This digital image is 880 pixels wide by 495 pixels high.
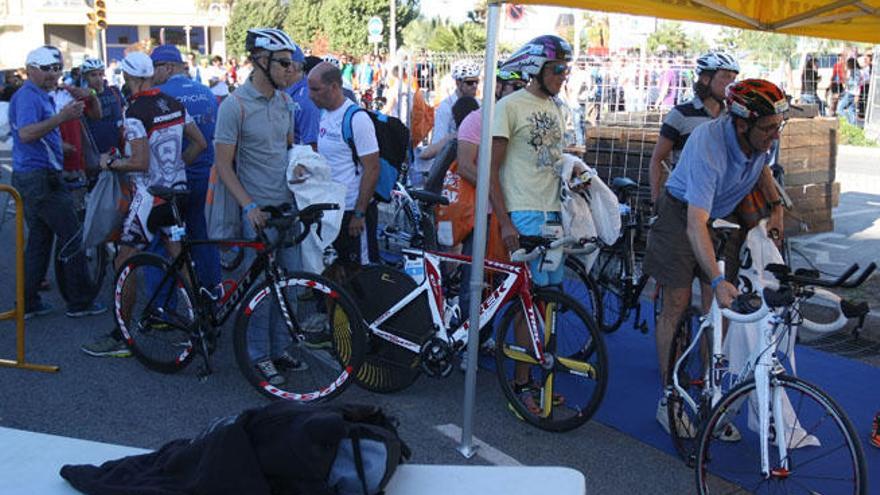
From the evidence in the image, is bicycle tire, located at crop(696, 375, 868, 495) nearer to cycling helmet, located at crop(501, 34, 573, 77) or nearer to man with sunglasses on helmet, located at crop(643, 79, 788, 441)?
man with sunglasses on helmet, located at crop(643, 79, 788, 441)

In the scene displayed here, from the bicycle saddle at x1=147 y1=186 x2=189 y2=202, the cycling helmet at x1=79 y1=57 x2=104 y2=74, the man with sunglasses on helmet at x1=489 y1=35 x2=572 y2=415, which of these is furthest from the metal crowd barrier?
the cycling helmet at x1=79 y1=57 x2=104 y2=74

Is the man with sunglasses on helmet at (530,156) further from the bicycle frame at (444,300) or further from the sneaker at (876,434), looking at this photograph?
the sneaker at (876,434)

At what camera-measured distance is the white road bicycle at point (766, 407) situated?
11.1ft

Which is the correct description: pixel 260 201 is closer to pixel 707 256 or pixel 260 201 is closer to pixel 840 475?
pixel 707 256

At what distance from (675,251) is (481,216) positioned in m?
1.15

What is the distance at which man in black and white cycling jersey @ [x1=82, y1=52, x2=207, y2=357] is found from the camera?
5.71 metres

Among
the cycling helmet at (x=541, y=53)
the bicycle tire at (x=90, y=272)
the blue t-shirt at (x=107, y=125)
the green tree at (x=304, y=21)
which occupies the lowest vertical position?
the bicycle tire at (x=90, y=272)

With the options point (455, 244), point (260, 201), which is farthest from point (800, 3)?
point (260, 201)

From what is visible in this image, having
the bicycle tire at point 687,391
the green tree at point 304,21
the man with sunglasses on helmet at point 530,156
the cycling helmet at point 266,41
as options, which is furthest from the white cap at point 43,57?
the green tree at point 304,21

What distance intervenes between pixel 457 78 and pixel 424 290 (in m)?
3.66

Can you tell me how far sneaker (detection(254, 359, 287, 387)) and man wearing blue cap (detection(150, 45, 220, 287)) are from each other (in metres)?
0.74

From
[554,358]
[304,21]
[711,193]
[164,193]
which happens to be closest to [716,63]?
[711,193]

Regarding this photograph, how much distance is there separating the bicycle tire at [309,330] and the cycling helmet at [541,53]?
157 centimetres

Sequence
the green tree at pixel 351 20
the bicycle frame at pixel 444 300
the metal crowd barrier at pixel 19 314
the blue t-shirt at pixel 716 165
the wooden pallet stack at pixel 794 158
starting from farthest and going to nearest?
the green tree at pixel 351 20 → the wooden pallet stack at pixel 794 158 → the metal crowd barrier at pixel 19 314 → the bicycle frame at pixel 444 300 → the blue t-shirt at pixel 716 165
